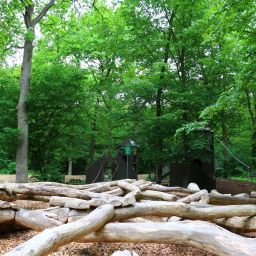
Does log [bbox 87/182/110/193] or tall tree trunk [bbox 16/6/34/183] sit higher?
tall tree trunk [bbox 16/6/34/183]

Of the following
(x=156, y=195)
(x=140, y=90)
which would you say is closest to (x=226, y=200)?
(x=156, y=195)

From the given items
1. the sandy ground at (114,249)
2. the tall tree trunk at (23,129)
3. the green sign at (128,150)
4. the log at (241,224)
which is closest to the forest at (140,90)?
the tall tree trunk at (23,129)

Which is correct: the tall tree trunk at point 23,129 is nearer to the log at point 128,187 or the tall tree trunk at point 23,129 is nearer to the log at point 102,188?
the log at point 102,188

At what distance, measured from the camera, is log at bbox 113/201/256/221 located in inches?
169

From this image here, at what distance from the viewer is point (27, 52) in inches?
518

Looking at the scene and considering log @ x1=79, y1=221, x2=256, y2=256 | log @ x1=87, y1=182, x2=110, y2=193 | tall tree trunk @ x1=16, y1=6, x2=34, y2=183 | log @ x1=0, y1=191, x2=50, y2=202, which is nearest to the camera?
log @ x1=79, y1=221, x2=256, y2=256

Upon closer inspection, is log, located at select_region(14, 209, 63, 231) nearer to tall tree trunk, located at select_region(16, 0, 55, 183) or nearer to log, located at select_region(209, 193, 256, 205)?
log, located at select_region(209, 193, 256, 205)

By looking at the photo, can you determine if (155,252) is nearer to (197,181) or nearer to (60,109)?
(197,181)

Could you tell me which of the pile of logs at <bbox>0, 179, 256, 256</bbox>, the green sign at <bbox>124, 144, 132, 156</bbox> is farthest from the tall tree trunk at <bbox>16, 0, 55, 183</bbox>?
the pile of logs at <bbox>0, 179, 256, 256</bbox>

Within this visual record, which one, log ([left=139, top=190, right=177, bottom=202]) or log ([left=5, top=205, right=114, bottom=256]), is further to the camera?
log ([left=139, top=190, right=177, bottom=202])

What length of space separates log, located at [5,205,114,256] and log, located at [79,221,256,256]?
189 millimetres

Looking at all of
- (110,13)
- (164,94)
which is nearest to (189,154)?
(164,94)

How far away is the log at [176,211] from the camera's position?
4.29 m

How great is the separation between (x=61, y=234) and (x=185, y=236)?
1.25 m
